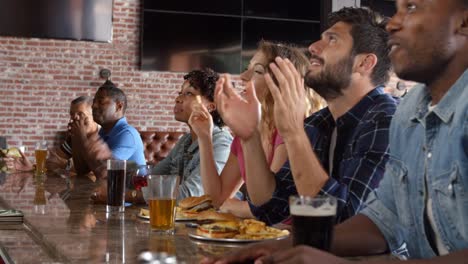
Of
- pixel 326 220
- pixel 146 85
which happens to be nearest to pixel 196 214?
pixel 326 220

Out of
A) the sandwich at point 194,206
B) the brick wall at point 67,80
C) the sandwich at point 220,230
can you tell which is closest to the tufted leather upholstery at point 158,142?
the brick wall at point 67,80

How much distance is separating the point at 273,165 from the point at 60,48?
206 inches

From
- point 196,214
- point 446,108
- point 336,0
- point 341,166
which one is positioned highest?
point 336,0

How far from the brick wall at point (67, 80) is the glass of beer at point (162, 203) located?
5793 mm

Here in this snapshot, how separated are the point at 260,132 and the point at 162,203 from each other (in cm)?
113

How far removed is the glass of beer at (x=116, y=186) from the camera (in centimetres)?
235

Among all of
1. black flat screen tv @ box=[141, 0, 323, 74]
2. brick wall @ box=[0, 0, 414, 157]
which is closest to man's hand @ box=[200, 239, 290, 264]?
brick wall @ box=[0, 0, 414, 157]

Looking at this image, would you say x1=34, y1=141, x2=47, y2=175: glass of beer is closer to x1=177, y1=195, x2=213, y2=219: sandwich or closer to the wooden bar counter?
the wooden bar counter

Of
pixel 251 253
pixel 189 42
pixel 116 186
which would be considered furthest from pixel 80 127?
pixel 189 42

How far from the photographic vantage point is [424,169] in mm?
1503

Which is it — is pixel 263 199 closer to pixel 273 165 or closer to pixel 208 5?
pixel 273 165

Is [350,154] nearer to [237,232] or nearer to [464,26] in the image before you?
[237,232]

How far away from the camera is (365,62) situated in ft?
7.79

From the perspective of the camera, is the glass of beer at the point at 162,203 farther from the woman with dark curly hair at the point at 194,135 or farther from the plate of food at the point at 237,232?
the woman with dark curly hair at the point at 194,135
